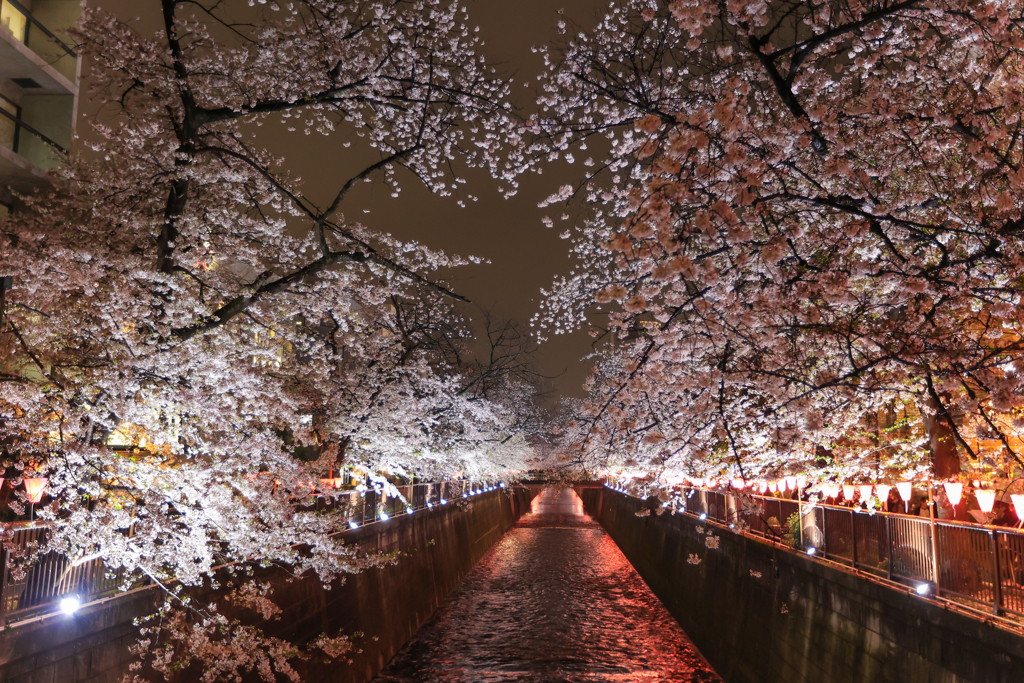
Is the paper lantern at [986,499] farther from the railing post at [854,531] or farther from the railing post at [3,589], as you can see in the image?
the railing post at [3,589]

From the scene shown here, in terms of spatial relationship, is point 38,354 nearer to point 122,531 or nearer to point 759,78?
point 122,531

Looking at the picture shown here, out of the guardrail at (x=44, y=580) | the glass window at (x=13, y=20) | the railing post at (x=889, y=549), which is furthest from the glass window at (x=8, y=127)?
the railing post at (x=889, y=549)

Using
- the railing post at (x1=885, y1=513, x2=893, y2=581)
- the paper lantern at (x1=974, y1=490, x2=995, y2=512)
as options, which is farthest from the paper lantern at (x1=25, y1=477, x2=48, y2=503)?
the paper lantern at (x1=974, y1=490, x2=995, y2=512)

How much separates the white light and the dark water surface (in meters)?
10.7

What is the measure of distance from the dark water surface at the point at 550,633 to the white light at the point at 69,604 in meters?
10.7

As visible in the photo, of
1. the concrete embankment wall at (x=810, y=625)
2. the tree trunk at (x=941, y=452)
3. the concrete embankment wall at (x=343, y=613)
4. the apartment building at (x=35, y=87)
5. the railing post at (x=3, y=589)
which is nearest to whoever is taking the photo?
the railing post at (x=3, y=589)

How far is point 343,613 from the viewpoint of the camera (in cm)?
1430

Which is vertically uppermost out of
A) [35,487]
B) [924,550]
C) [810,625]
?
[35,487]

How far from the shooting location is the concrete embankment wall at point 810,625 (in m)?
7.14

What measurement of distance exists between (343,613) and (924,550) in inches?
440

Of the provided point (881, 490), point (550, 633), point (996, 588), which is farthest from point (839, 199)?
point (550, 633)

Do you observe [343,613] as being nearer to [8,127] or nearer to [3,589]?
[3,589]

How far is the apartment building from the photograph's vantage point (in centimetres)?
1667

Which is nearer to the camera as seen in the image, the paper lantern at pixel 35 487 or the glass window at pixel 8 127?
the paper lantern at pixel 35 487
